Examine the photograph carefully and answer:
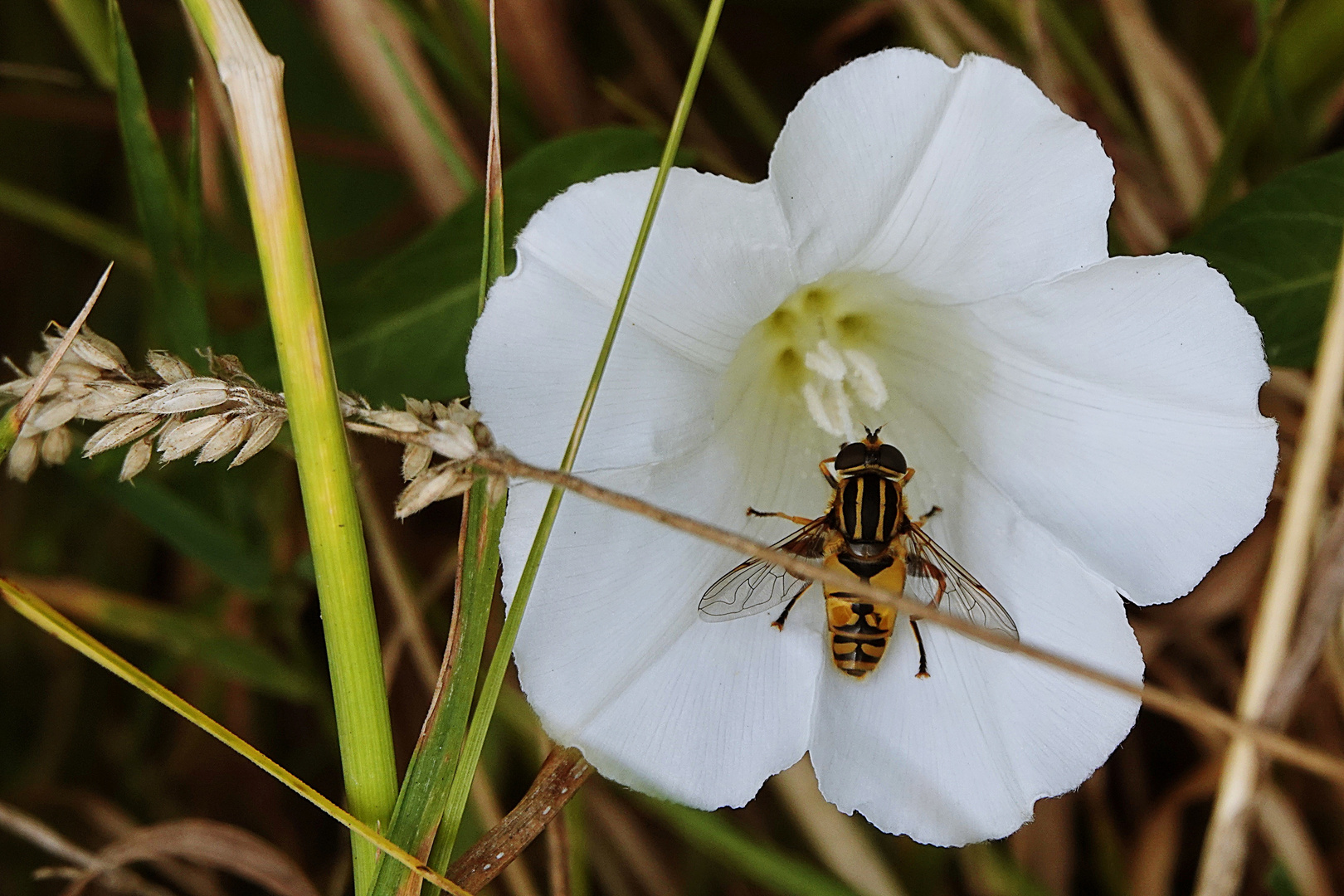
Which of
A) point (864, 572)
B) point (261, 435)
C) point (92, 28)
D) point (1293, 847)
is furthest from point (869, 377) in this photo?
point (92, 28)

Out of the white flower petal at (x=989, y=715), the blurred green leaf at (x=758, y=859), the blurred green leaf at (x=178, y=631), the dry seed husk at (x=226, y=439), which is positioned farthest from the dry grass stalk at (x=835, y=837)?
the dry seed husk at (x=226, y=439)

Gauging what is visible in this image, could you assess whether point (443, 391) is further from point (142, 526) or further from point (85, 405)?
point (142, 526)

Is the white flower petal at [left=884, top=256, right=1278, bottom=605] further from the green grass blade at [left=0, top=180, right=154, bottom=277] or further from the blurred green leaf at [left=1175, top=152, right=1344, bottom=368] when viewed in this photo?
the green grass blade at [left=0, top=180, right=154, bottom=277]

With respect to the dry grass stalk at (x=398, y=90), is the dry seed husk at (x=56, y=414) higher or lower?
lower

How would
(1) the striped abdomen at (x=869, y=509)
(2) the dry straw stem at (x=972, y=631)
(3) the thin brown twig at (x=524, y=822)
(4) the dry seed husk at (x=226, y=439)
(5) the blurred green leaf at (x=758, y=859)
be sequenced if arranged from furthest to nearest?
1. (5) the blurred green leaf at (x=758, y=859)
2. (1) the striped abdomen at (x=869, y=509)
3. (3) the thin brown twig at (x=524, y=822)
4. (4) the dry seed husk at (x=226, y=439)
5. (2) the dry straw stem at (x=972, y=631)

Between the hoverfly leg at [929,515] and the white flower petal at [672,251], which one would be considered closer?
the white flower petal at [672,251]

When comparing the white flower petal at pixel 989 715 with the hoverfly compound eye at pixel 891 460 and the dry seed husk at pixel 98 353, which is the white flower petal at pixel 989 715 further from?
the dry seed husk at pixel 98 353

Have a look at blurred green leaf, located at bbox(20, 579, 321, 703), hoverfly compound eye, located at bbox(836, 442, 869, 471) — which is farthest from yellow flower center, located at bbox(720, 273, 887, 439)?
blurred green leaf, located at bbox(20, 579, 321, 703)
